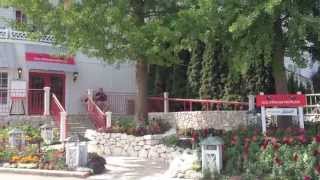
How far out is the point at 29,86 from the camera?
1094 inches

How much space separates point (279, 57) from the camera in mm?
16688

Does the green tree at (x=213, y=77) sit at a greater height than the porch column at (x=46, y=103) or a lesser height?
greater

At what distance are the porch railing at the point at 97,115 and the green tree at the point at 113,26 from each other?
4.22 meters

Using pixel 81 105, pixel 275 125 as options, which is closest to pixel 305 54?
pixel 275 125

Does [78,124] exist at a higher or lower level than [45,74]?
lower

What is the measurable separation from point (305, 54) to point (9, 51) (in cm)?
1469

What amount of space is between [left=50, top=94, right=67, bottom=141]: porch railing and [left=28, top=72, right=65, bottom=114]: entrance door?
0.90 metres

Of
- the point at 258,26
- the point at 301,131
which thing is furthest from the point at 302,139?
the point at 258,26

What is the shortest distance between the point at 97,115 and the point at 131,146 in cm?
564

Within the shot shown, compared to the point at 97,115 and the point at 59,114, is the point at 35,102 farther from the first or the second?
the point at 97,115

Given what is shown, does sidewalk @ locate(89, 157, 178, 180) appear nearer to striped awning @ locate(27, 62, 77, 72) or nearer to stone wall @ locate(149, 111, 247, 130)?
stone wall @ locate(149, 111, 247, 130)

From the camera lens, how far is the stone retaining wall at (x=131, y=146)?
61.6ft

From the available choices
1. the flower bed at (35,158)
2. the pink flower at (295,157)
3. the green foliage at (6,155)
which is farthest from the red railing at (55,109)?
the pink flower at (295,157)

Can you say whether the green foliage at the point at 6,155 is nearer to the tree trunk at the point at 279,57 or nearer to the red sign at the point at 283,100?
the red sign at the point at 283,100
